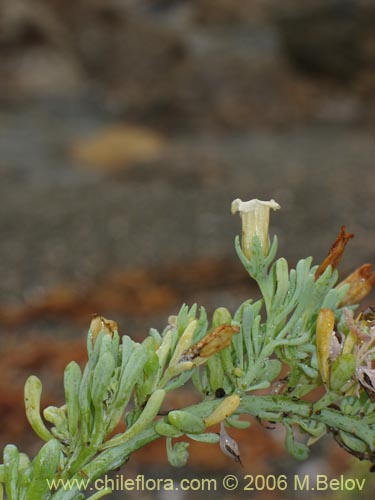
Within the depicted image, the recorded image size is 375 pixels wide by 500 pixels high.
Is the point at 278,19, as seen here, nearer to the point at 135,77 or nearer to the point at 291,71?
the point at 291,71

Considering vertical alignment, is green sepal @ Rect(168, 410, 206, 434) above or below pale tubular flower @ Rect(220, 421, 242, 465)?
above

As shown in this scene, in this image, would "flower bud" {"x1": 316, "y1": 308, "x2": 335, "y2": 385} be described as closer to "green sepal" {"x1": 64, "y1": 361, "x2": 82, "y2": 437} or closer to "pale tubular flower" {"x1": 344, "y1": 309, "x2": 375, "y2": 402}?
"pale tubular flower" {"x1": 344, "y1": 309, "x2": 375, "y2": 402}

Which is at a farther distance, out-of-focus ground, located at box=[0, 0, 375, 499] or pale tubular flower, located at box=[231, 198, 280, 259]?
out-of-focus ground, located at box=[0, 0, 375, 499]

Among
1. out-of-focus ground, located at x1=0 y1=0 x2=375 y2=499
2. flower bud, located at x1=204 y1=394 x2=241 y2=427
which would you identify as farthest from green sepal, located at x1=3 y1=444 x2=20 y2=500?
out-of-focus ground, located at x1=0 y1=0 x2=375 y2=499

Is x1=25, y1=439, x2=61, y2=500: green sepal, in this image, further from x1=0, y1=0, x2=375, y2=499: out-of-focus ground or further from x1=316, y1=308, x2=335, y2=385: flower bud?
x1=0, y1=0, x2=375, y2=499: out-of-focus ground

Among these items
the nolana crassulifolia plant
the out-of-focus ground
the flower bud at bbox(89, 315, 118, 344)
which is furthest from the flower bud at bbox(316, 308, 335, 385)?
the out-of-focus ground

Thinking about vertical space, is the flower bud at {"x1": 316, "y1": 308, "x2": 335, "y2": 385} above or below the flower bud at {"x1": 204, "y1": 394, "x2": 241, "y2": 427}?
above

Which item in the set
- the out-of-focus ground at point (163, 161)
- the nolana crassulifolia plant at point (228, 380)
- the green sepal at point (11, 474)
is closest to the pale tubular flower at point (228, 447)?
the nolana crassulifolia plant at point (228, 380)

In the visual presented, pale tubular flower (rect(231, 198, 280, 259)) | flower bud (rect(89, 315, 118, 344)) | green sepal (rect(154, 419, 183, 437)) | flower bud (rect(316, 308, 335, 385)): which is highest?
pale tubular flower (rect(231, 198, 280, 259))

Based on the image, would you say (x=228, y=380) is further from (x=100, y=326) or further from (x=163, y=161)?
(x=163, y=161)

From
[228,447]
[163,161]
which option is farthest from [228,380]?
[163,161]
